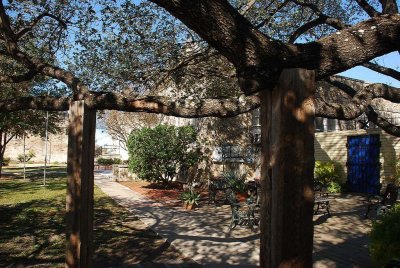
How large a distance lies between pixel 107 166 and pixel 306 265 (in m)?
36.9

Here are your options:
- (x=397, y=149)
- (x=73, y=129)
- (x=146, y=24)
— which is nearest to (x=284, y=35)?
(x=146, y=24)

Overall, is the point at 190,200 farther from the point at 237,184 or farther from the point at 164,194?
the point at 164,194

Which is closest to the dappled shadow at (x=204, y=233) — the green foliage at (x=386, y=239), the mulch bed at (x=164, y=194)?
the mulch bed at (x=164, y=194)

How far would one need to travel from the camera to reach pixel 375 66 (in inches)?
389

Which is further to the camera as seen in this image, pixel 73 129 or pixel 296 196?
pixel 73 129

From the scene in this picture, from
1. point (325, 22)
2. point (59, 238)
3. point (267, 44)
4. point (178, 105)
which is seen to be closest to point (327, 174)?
point (325, 22)

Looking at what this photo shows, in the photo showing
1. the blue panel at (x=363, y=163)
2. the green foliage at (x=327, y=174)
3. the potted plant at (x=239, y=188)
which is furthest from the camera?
the green foliage at (x=327, y=174)

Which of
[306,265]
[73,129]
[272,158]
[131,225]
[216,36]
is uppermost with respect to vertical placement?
[216,36]

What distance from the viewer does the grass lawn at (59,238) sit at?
6.57 m

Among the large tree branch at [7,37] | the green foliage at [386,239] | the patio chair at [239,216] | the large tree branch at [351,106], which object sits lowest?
the patio chair at [239,216]

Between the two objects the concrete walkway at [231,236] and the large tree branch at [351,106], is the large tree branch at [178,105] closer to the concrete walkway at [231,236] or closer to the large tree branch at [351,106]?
the large tree branch at [351,106]

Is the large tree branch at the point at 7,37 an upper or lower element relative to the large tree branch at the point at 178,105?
upper

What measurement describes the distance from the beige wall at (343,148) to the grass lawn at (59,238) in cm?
1008

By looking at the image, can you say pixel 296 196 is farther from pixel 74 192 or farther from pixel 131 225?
pixel 131 225
